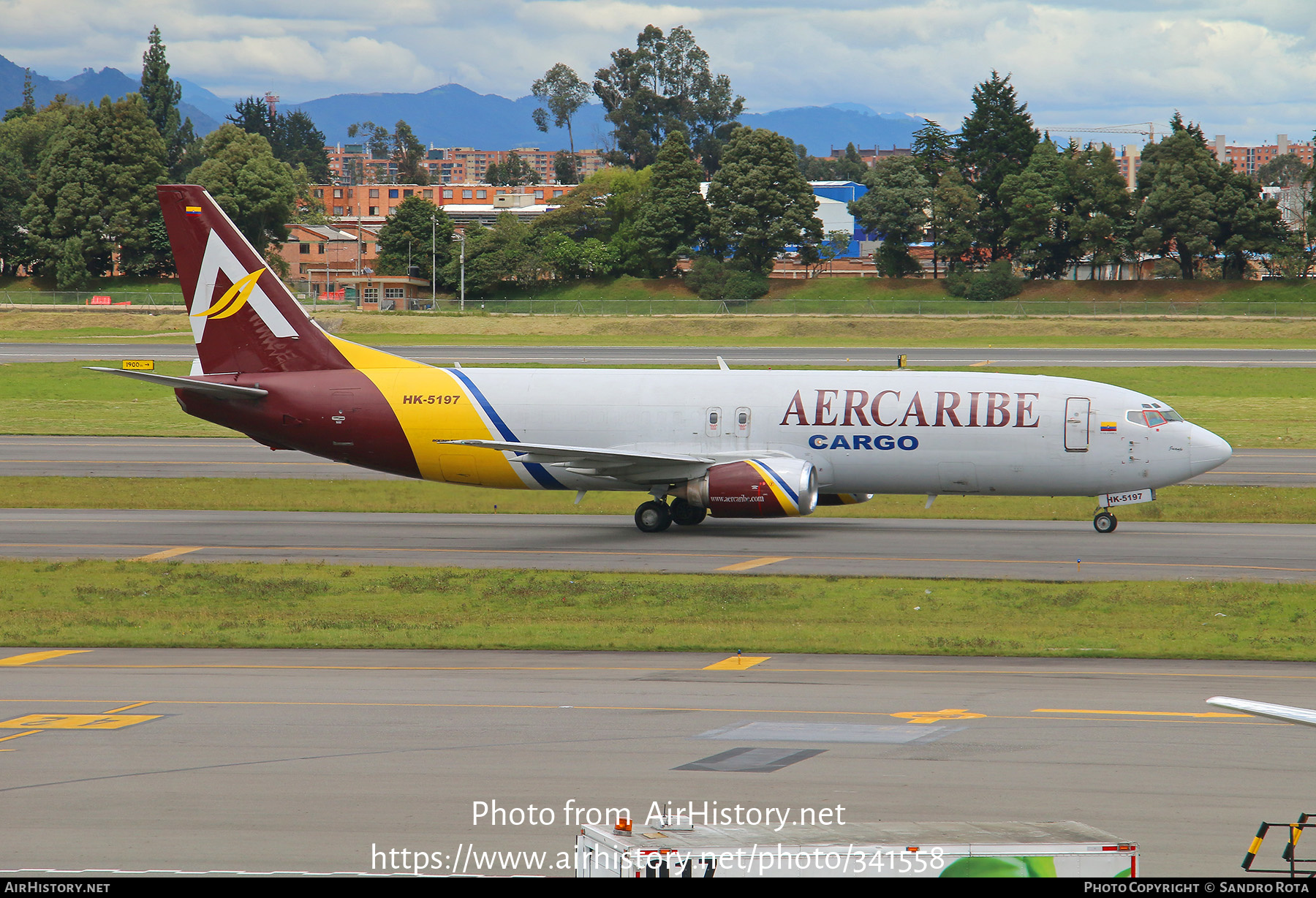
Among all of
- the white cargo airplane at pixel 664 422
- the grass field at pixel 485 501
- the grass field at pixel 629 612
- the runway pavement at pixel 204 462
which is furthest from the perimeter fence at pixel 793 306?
the grass field at pixel 629 612

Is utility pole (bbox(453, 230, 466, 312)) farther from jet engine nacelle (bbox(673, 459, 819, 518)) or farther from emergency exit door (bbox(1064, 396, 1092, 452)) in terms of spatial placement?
emergency exit door (bbox(1064, 396, 1092, 452))

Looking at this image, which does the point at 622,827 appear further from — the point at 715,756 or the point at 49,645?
the point at 49,645

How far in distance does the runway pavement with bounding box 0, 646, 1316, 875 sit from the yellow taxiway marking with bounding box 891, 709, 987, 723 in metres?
0.05

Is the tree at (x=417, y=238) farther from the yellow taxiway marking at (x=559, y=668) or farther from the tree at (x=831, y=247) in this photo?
the yellow taxiway marking at (x=559, y=668)

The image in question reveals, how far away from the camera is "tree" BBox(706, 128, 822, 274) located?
426ft

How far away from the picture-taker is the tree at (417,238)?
141 m

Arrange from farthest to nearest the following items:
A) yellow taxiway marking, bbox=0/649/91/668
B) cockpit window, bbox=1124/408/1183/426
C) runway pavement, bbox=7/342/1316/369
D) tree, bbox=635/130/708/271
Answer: tree, bbox=635/130/708/271 < runway pavement, bbox=7/342/1316/369 < cockpit window, bbox=1124/408/1183/426 < yellow taxiway marking, bbox=0/649/91/668

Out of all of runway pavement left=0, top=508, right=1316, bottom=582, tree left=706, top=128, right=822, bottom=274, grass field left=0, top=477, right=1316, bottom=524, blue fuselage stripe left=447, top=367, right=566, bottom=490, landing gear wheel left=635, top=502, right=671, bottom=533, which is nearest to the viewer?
runway pavement left=0, top=508, right=1316, bottom=582

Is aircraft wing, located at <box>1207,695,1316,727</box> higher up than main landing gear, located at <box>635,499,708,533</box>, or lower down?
higher up

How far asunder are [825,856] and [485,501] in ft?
103

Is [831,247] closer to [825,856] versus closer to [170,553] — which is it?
[170,553]

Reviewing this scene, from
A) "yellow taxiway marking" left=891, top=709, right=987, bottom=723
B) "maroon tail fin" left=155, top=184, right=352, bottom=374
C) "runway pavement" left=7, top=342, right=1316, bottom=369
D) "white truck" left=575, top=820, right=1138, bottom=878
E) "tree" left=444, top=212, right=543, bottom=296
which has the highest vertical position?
"tree" left=444, top=212, right=543, bottom=296

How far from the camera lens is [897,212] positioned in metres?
131

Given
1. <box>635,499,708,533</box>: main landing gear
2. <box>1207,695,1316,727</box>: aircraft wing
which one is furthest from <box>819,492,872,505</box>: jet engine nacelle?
<box>1207,695,1316,727</box>: aircraft wing
